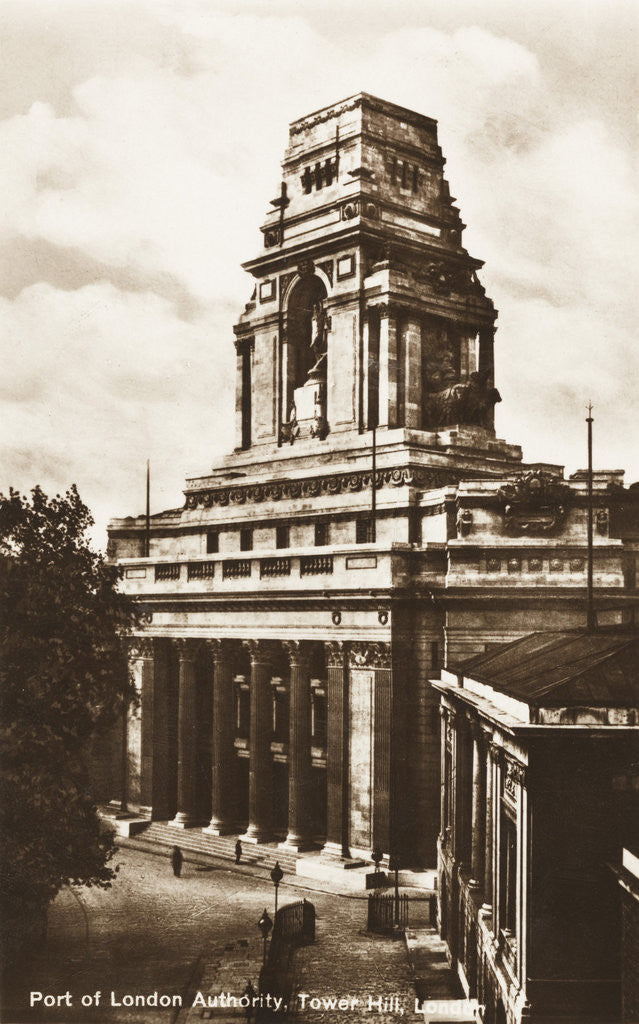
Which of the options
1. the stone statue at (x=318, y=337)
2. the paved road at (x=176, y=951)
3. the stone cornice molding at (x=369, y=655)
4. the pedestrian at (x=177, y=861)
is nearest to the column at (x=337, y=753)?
the stone cornice molding at (x=369, y=655)

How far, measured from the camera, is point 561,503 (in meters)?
46.4

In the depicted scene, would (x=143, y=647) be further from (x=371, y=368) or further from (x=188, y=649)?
(x=371, y=368)

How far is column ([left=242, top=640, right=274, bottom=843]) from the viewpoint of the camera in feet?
170

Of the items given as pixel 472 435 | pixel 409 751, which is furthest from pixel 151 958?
pixel 472 435

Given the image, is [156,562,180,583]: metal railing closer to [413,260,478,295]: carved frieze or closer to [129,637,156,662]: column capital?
[129,637,156,662]: column capital

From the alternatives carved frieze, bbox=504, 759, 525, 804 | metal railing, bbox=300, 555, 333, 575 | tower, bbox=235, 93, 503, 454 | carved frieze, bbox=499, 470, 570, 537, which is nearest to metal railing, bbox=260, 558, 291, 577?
metal railing, bbox=300, 555, 333, 575

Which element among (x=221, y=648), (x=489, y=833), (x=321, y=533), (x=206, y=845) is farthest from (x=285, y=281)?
(x=489, y=833)

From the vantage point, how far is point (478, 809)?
3042 centimetres

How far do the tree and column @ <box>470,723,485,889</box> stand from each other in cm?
1068

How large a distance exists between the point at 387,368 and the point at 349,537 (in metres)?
9.55

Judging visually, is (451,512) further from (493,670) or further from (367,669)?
(493,670)

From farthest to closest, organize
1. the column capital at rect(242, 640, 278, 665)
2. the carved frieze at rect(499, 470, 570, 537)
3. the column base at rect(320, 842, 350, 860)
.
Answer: the column capital at rect(242, 640, 278, 665) < the column base at rect(320, 842, 350, 860) < the carved frieze at rect(499, 470, 570, 537)

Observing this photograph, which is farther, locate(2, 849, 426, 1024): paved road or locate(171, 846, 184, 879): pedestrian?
locate(171, 846, 184, 879): pedestrian

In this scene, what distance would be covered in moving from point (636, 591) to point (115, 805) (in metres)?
29.8
